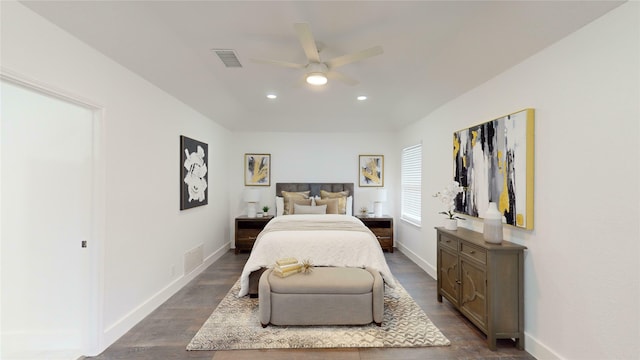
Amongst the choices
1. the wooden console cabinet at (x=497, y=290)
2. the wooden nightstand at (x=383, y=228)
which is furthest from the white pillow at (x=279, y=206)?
the wooden console cabinet at (x=497, y=290)

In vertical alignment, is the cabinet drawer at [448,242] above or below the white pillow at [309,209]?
below

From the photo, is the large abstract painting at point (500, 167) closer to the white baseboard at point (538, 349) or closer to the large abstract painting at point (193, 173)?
the white baseboard at point (538, 349)

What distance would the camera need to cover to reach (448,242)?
10.2 ft

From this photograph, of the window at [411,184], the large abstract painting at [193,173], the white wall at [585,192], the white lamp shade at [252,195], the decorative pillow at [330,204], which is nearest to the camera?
the white wall at [585,192]

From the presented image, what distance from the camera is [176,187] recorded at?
11.8 ft

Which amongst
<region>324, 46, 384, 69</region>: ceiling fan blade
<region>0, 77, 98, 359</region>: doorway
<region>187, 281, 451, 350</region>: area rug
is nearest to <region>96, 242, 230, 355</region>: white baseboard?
<region>0, 77, 98, 359</region>: doorway

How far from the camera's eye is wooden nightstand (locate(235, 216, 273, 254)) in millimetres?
5367

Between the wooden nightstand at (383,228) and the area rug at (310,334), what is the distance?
2.47 metres

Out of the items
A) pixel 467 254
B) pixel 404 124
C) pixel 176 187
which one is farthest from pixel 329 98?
pixel 467 254

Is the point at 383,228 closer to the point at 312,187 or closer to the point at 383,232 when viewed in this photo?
the point at 383,232

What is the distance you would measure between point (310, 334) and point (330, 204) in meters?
2.95

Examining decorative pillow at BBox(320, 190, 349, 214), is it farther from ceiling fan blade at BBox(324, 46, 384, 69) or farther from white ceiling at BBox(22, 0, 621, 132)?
ceiling fan blade at BBox(324, 46, 384, 69)

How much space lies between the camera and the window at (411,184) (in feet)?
16.0

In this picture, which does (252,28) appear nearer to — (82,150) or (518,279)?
(82,150)
